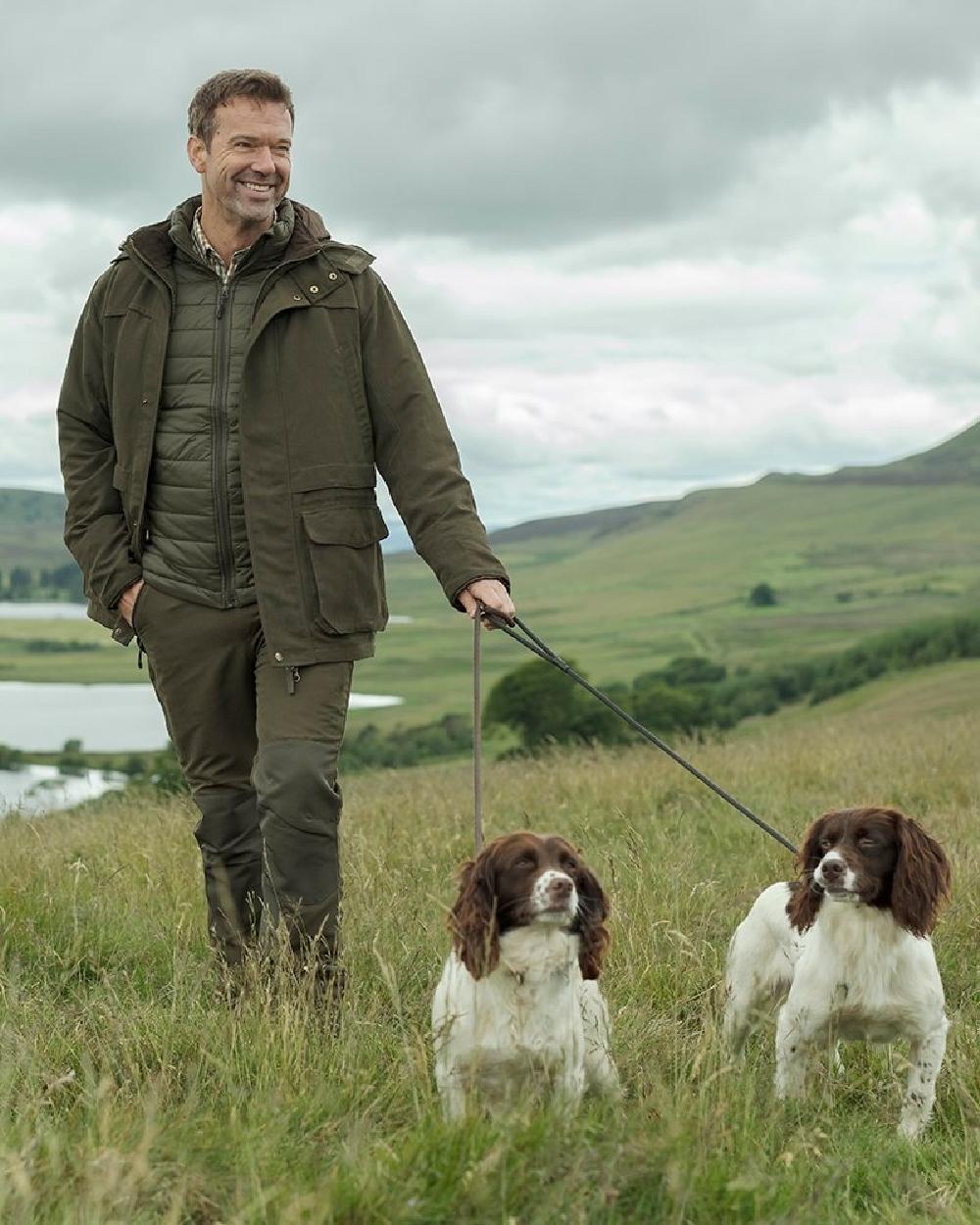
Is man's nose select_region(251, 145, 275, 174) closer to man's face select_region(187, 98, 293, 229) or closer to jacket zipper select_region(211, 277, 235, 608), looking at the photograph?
man's face select_region(187, 98, 293, 229)

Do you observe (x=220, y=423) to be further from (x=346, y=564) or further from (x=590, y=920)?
(x=590, y=920)

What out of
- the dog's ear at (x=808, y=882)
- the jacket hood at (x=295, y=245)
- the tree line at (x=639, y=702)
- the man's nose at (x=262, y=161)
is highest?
the man's nose at (x=262, y=161)

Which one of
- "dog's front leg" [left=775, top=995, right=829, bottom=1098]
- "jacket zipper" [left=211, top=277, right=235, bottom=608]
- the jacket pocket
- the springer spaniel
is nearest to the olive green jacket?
the jacket pocket

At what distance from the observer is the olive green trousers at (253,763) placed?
519 cm

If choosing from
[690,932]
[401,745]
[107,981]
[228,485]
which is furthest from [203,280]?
[401,745]

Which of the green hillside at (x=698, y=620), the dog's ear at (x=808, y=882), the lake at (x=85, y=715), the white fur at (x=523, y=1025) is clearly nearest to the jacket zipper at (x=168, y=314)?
the white fur at (x=523, y=1025)

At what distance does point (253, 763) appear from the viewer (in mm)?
5594

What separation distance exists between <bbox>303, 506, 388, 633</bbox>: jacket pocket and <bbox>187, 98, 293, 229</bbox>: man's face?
3.44 feet

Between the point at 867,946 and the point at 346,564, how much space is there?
211cm

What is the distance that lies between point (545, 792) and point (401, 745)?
50.6 metres

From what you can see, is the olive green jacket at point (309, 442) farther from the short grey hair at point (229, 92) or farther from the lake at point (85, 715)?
the lake at point (85, 715)

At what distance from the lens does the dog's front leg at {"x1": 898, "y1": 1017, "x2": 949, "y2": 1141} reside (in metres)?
4.73

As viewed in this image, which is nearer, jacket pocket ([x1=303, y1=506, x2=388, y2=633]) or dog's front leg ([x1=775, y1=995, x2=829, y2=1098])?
dog's front leg ([x1=775, y1=995, x2=829, y2=1098])

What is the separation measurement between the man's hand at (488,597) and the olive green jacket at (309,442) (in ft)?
0.09
